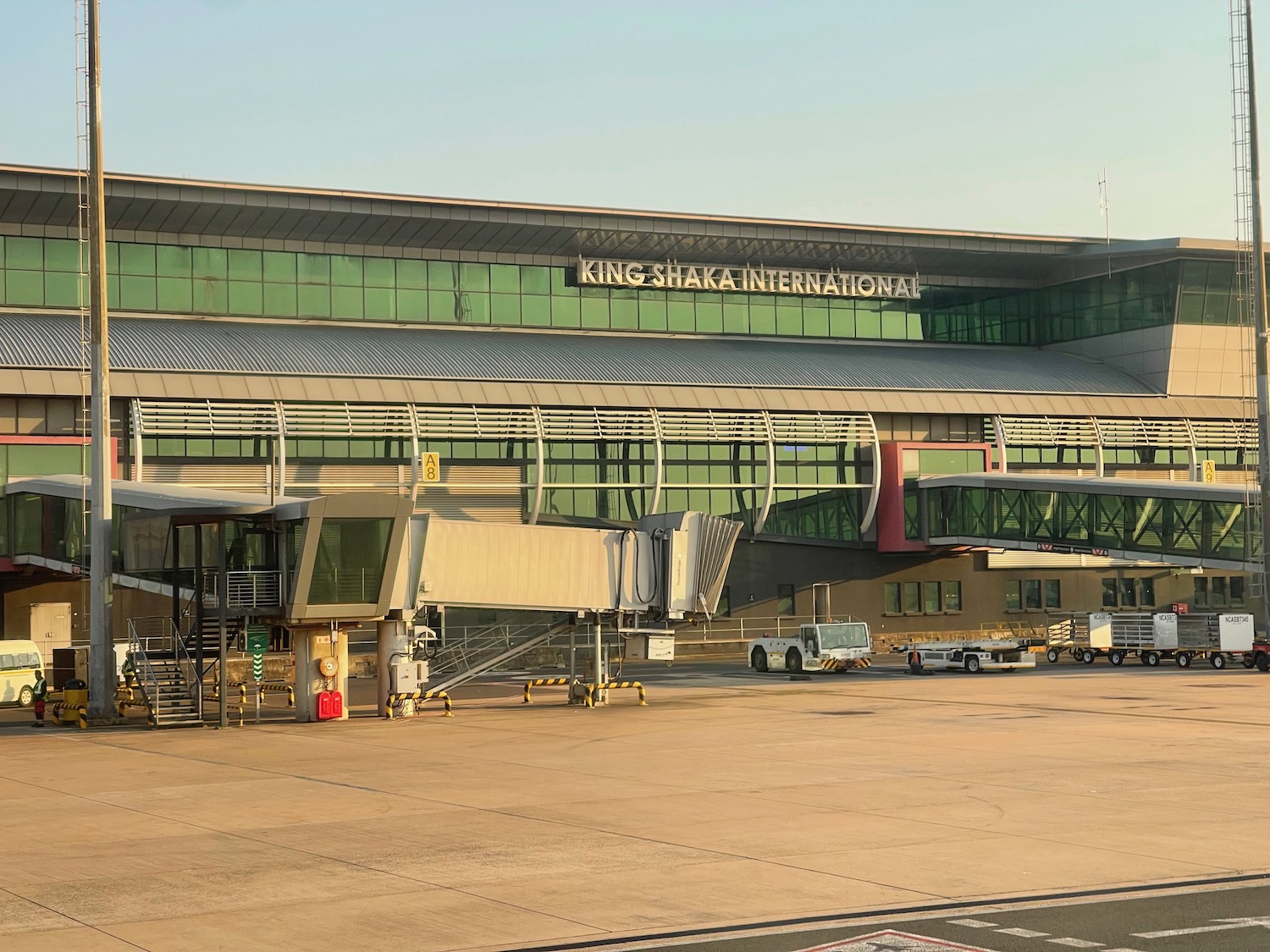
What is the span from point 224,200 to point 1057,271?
156ft

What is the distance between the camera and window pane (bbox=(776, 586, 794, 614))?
75.5 m

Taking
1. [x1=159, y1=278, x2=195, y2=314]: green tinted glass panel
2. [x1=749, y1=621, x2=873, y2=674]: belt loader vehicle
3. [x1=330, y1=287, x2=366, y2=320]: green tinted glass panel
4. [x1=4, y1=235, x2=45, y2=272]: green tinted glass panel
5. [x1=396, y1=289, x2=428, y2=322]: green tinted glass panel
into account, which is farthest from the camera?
[x1=396, y1=289, x2=428, y2=322]: green tinted glass panel

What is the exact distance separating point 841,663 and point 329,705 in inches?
968

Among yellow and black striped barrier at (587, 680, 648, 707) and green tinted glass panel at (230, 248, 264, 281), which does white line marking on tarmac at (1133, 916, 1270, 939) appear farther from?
green tinted glass panel at (230, 248, 264, 281)

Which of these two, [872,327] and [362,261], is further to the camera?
[872,327]

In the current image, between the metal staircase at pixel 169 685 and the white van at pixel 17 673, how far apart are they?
8.66 meters

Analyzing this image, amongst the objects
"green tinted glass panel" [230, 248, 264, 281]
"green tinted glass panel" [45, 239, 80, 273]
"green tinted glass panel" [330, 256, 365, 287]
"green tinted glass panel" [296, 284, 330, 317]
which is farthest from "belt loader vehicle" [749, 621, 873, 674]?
"green tinted glass panel" [45, 239, 80, 273]

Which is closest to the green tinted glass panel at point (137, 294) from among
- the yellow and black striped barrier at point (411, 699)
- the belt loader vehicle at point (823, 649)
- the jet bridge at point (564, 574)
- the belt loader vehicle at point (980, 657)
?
the jet bridge at point (564, 574)

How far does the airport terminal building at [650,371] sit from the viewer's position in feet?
218

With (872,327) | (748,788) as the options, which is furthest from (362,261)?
(748,788)

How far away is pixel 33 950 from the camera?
14812 millimetres

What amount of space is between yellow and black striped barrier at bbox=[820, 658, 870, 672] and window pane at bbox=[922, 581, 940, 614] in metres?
17.7

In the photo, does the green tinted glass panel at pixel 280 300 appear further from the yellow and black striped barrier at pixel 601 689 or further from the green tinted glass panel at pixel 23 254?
the yellow and black striped barrier at pixel 601 689

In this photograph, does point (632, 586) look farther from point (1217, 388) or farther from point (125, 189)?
point (1217, 388)
